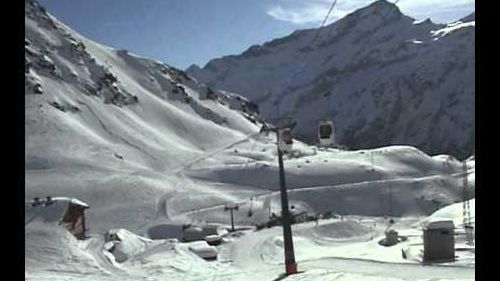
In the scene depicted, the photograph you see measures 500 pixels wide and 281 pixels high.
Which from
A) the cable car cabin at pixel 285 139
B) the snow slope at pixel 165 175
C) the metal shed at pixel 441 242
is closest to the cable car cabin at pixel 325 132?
the snow slope at pixel 165 175

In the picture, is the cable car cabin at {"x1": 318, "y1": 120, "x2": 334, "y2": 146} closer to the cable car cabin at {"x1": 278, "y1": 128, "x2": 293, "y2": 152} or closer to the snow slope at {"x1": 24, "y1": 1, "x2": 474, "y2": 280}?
the snow slope at {"x1": 24, "y1": 1, "x2": 474, "y2": 280}

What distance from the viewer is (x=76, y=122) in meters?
128

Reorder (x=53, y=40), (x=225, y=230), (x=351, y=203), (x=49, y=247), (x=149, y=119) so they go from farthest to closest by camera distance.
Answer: (x=53, y=40)
(x=149, y=119)
(x=351, y=203)
(x=225, y=230)
(x=49, y=247)

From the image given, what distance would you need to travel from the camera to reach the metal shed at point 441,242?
2541 centimetres

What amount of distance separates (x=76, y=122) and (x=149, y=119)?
23.0 metres

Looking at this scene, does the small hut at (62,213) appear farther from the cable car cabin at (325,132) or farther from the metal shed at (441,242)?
the cable car cabin at (325,132)

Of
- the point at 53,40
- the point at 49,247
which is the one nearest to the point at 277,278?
the point at 49,247

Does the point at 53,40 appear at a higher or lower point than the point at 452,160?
higher

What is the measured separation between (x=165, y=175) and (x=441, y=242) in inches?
3015

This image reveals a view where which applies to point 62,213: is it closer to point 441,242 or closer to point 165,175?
point 441,242

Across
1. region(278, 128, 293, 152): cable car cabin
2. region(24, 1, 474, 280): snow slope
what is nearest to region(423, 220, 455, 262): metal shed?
region(24, 1, 474, 280): snow slope

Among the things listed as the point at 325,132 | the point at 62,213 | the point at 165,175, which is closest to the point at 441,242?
the point at 325,132
